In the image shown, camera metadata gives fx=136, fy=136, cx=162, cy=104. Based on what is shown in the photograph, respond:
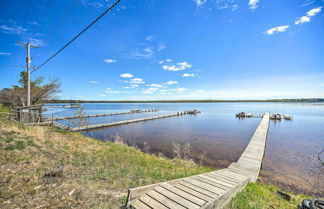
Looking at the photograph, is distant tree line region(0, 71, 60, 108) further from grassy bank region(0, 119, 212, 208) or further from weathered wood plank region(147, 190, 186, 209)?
weathered wood plank region(147, 190, 186, 209)

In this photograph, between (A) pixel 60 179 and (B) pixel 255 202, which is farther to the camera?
(A) pixel 60 179

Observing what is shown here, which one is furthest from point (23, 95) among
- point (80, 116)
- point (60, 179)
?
point (60, 179)

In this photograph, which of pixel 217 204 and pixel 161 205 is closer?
pixel 161 205

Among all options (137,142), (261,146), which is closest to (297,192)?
(261,146)

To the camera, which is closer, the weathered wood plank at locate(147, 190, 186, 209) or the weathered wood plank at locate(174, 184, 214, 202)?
the weathered wood plank at locate(147, 190, 186, 209)

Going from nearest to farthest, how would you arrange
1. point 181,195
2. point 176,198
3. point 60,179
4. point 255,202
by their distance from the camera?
point 176,198 < point 181,195 < point 255,202 < point 60,179

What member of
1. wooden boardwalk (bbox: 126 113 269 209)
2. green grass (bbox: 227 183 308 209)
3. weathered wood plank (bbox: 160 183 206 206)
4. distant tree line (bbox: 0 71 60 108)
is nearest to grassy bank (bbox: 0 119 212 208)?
wooden boardwalk (bbox: 126 113 269 209)

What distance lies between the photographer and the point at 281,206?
442cm

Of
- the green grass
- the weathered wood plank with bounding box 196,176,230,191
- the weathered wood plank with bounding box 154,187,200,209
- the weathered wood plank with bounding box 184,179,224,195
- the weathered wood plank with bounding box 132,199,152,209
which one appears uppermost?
the weathered wood plank with bounding box 154,187,200,209

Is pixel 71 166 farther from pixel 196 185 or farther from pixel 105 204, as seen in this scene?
pixel 196 185

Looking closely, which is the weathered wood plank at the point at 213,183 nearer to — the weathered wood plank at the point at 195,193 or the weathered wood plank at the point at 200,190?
the weathered wood plank at the point at 200,190

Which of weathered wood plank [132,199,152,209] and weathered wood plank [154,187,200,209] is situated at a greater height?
weathered wood plank [154,187,200,209]

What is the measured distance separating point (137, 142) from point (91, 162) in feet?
28.8

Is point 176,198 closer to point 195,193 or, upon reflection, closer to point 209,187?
point 195,193
